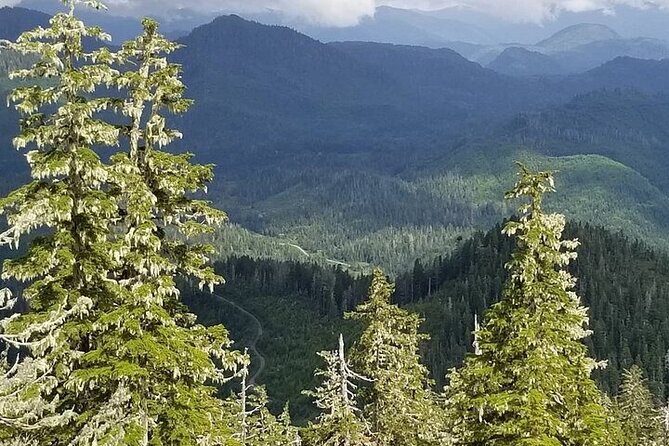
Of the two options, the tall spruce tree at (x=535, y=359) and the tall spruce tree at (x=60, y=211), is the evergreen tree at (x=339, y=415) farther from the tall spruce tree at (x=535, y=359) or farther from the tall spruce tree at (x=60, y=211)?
the tall spruce tree at (x=60, y=211)

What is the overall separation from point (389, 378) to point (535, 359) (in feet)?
29.0

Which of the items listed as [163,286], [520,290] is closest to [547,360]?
[520,290]

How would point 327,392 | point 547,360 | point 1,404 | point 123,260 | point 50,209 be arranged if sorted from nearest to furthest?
1. point 1,404
2. point 50,209
3. point 123,260
4. point 547,360
5. point 327,392

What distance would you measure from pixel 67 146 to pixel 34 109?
135cm

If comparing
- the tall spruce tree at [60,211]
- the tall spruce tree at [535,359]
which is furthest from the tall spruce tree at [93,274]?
the tall spruce tree at [535,359]

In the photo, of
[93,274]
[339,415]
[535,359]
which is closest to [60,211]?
[93,274]

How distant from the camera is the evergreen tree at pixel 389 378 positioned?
3238 centimetres

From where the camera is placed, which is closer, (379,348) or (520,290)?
(520,290)

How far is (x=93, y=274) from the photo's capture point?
1964cm

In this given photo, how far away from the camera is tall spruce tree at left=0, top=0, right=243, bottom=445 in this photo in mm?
18516

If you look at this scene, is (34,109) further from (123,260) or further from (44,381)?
(44,381)

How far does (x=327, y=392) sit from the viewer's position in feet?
102

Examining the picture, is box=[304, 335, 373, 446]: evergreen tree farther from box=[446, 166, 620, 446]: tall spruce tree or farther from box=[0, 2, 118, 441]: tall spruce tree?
box=[0, 2, 118, 441]: tall spruce tree

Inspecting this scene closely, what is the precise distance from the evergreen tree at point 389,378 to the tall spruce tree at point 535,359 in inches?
201
